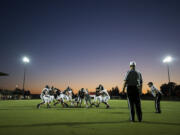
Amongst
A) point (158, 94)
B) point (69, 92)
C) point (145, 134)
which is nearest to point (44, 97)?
point (69, 92)

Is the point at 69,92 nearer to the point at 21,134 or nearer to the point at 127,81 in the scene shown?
the point at 127,81

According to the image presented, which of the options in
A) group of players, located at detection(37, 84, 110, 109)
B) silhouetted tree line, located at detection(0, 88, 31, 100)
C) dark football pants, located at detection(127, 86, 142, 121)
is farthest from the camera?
silhouetted tree line, located at detection(0, 88, 31, 100)

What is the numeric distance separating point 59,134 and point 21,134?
0.99m

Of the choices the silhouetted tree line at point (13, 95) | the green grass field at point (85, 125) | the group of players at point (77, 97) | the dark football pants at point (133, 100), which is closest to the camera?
the green grass field at point (85, 125)

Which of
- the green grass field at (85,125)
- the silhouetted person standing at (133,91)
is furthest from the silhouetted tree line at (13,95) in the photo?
the silhouetted person standing at (133,91)

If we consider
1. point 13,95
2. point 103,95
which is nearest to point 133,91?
point 103,95

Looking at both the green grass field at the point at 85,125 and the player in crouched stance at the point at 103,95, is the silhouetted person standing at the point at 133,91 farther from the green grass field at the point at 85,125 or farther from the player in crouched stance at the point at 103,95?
the player in crouched stance at the point at 103,95

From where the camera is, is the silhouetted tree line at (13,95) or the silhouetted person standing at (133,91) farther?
the silhouetted tree line at (13,95)

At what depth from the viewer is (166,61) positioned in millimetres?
43812

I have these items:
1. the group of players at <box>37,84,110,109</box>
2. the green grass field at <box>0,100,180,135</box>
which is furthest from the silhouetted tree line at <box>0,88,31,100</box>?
the green grass field at <box>0,100,180,135</box>

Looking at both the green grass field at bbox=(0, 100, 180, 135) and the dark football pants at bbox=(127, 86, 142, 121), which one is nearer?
the green grass field at bbox=(0, 100, 180, 135)

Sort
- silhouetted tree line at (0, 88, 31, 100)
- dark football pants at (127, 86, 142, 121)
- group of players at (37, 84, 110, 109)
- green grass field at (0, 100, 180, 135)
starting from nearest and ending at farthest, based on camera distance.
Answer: green grass field at (0, 100, 180, 135), dark football pants at (127, 86, 142, 121), group of players at (37, 84, 110, 109), silhouetted tree line at (0, 88, 31, 100)

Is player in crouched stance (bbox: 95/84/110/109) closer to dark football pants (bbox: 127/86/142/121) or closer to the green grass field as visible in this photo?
the green grass field

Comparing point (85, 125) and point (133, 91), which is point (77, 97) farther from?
point (85, 125)
